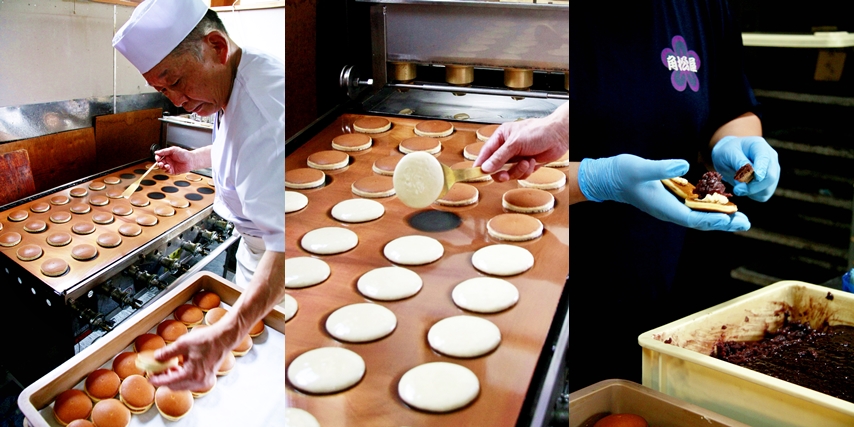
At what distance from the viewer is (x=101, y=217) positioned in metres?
0.88

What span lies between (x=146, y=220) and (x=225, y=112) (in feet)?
0.86

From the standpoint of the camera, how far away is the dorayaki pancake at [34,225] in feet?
2.83

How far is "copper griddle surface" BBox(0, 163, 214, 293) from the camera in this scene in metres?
0.85

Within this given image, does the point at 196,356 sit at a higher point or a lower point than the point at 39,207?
lower

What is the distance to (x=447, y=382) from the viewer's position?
705 mm

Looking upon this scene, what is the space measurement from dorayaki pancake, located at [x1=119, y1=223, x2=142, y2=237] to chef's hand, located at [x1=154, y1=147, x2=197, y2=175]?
11cm

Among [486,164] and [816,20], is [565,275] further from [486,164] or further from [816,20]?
[816,20]

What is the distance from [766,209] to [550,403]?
1.52 meters

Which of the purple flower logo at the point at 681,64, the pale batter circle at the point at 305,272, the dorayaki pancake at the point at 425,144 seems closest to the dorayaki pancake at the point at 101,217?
the pale batter circle at the point at 305,272

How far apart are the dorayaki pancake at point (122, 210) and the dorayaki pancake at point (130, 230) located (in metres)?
0.02

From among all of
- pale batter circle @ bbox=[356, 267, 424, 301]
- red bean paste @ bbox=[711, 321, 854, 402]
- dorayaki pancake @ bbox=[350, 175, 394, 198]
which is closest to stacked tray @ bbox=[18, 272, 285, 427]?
pale batter circle @ bbox=[356, 267, 424, 301]

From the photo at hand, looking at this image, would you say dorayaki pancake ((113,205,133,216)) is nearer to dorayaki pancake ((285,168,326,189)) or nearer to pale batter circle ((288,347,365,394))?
dorayaki pancake ((285,168,326,189))

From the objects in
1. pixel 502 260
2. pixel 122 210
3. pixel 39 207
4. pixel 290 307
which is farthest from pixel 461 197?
pixel 39 207

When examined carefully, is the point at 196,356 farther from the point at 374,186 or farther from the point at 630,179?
the point at 630,179
